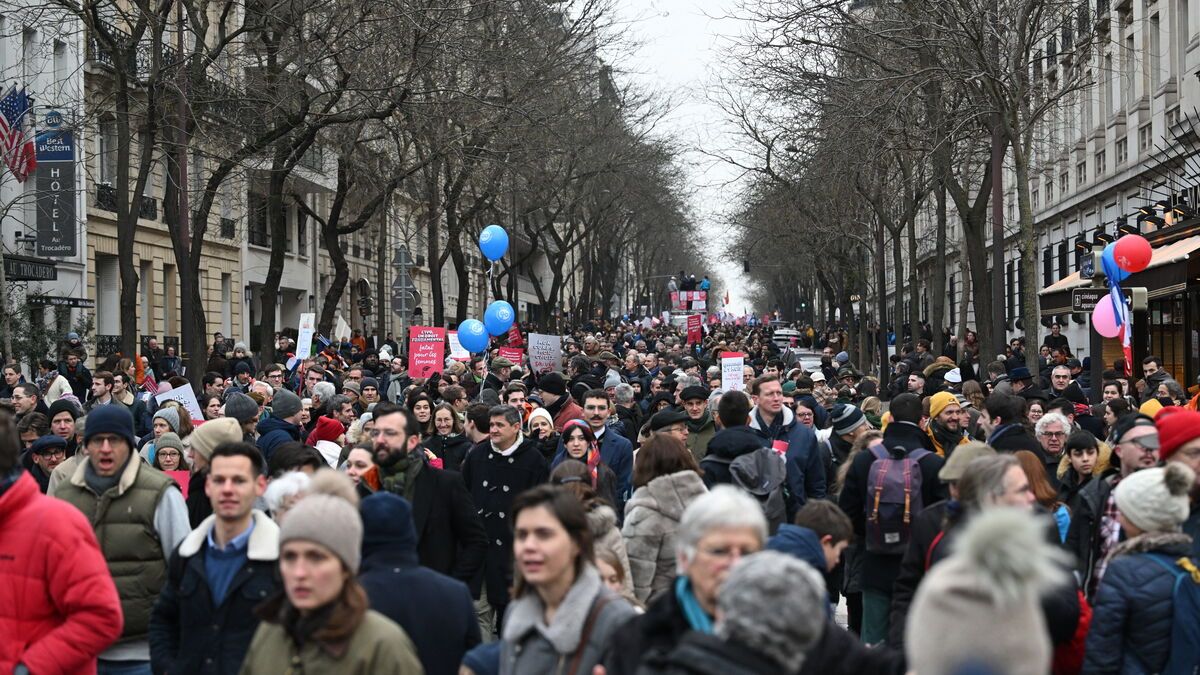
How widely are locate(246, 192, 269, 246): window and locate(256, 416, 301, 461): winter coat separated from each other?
32886 millimetres

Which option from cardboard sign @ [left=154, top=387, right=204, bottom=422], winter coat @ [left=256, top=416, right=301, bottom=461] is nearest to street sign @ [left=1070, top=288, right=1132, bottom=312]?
cardboard sign @ [left=154, top=387, right=204, bottom=422]

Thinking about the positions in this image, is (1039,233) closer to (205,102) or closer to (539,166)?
(539,166)

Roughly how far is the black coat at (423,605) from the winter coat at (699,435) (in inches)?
253

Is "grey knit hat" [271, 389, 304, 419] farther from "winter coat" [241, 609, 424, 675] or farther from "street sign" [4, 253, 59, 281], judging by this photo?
"street sign" [4, 253, 59, 281]

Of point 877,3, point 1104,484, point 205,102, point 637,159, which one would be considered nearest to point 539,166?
point 637,159

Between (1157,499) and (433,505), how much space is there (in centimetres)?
338

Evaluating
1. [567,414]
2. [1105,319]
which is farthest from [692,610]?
[1105,319]

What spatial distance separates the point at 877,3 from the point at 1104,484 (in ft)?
63.0

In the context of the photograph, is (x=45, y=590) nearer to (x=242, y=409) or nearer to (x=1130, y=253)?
(x=242, y=409)

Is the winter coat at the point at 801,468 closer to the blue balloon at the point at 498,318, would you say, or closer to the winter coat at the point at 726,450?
the winter coat at the point at 726,450

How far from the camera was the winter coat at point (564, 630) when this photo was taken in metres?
4.55

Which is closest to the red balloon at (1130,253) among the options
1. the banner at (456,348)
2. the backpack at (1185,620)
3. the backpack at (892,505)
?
the banner at (456,348)

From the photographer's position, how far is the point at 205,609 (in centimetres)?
536

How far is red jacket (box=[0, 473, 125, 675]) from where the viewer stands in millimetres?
5039
